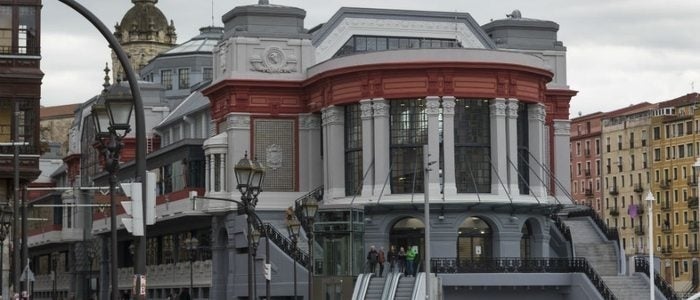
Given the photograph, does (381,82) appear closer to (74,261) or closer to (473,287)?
(473,287)

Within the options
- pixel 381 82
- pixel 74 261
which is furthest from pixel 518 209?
pixel 74 261

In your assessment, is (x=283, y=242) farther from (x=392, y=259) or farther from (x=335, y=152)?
(x=392, y=259)

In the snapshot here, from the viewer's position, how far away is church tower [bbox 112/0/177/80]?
504 feet

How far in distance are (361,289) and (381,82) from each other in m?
10.7

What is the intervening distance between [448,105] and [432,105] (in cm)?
73

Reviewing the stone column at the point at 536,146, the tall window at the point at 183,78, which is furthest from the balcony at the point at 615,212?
the stone column at the point at 536,146

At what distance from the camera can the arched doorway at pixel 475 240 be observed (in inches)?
3231

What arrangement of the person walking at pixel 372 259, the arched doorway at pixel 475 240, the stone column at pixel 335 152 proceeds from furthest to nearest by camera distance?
1. the stone column at pixel 335 152
2. the arched doorway at pixel 475 240
3. the person walking at pixel 372 259

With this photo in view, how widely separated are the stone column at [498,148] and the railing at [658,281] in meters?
7.83

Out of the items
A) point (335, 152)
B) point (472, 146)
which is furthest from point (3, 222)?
point (472, 146)

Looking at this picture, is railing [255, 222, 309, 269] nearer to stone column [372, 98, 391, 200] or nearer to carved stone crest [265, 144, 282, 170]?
stone column [372, 98, 391, 200]

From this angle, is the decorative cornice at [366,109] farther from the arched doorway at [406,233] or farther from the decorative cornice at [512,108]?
the decorative cornice at [512,108]

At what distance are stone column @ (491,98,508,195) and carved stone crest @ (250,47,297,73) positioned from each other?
1165 cm

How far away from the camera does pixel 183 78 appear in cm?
11688
